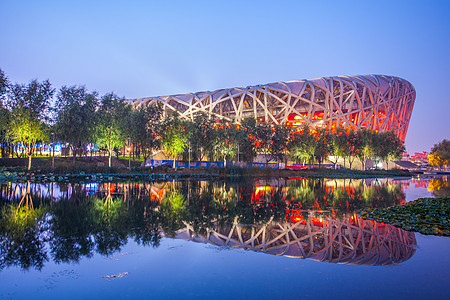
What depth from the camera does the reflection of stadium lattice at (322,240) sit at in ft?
25.5

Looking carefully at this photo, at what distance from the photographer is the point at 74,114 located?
40.1m

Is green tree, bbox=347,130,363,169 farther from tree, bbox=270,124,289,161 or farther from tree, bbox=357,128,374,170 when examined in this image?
tree, bbox=270,124,289,161

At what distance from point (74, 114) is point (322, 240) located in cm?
3802

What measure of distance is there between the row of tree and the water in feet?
96.4

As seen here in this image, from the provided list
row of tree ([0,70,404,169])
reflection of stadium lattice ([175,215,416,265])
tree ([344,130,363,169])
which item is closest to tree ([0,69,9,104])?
row of tree ([0,70,404,169])

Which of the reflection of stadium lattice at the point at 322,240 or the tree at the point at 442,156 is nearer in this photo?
the reflection of stadium lattice at the point at 322,240

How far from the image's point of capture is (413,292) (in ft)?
18.2

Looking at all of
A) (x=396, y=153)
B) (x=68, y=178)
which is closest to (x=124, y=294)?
(x=68, y=178)

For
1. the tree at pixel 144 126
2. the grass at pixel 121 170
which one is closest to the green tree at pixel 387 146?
the grass at pixel 121 170

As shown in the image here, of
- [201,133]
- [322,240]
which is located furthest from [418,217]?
[201,133]

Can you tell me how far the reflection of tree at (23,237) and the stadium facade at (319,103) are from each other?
69.7 metres

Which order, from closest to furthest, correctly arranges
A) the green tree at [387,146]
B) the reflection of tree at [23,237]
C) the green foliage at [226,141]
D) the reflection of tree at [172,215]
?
the reflection of tree at [23,237] → the reflection of tree at [172,215] → the green foliage at [226,141] → the green tree at [387,146]

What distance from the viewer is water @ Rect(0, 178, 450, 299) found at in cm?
558

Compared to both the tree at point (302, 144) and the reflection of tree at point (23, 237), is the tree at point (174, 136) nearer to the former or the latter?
the tree at point (302, 144)
